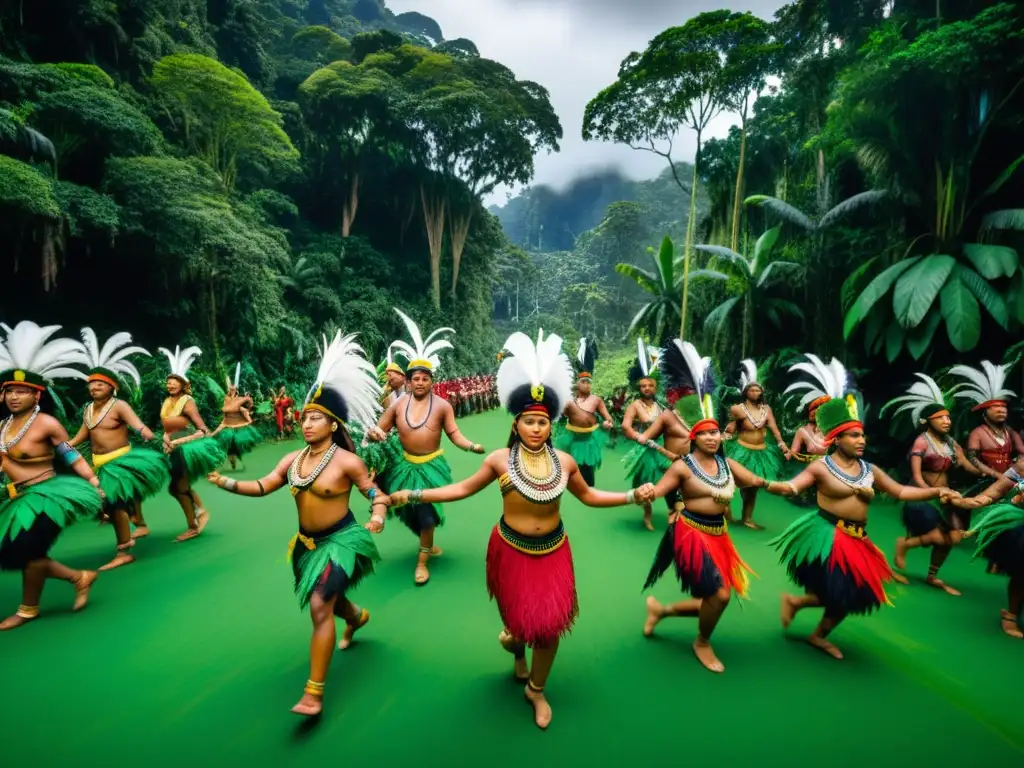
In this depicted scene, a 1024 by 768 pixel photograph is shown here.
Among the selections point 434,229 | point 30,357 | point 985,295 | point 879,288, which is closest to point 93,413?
point 30,357

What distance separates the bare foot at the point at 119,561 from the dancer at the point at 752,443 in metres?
5.97

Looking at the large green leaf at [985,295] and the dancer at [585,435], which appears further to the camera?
the large green leaf at [985,295]

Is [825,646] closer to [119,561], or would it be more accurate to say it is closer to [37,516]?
[37,516]

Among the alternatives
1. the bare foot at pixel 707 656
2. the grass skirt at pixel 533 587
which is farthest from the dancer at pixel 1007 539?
the grass skirt at pixel 533 587

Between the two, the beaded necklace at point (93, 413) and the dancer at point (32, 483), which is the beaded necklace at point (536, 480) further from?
the beaded necklace at point (93, 413)

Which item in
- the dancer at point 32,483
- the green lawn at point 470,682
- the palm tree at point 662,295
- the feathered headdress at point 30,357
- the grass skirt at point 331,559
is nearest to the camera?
the green lawn at point 470,682

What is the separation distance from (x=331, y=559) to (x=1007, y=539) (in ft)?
14.0

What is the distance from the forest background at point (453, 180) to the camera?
276 inches

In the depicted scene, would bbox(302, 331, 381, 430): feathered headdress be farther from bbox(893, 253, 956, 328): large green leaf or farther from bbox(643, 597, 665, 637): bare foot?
bbox(893, 253, 956, 328): large green leaf

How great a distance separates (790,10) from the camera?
46.2ft

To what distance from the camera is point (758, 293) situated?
35.7ft

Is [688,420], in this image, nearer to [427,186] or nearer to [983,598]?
[983,598]

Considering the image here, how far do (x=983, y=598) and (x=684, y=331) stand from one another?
35.5 ft

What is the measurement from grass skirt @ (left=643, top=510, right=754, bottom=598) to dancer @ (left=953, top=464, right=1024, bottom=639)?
158cm
